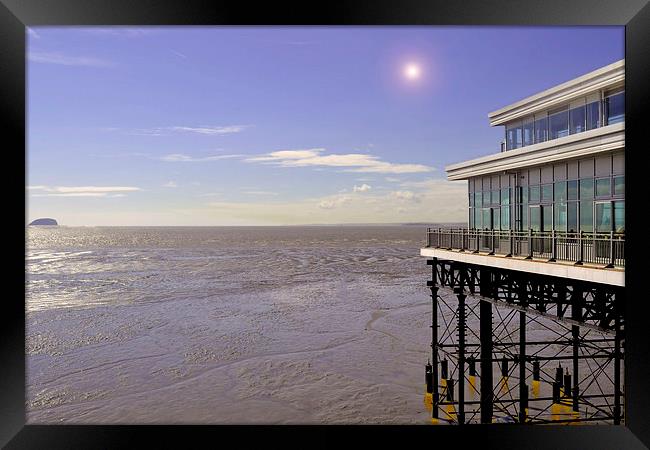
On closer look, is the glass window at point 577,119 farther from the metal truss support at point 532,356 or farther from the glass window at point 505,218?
the metal truss support at point 532,356

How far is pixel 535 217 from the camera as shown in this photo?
55.5ft

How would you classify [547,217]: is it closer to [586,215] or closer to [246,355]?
[586,215]

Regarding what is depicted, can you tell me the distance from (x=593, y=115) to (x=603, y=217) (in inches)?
162

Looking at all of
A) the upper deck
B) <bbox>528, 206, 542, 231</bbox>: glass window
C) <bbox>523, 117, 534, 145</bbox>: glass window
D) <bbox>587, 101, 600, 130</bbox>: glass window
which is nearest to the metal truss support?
the upper deck

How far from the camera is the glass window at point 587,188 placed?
46.1 feet

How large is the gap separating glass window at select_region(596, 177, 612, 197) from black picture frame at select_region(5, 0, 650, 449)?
7259 mm

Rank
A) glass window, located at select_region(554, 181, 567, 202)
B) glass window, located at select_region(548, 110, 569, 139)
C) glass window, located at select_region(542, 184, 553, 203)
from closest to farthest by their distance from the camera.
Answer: glass window, located at select_region(554, 181, 567, 202)
glass window, located at select_region(542, 184, 553, 203)
glass window, located at select_region(548, 110, 569, 139)

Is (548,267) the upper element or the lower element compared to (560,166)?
lower

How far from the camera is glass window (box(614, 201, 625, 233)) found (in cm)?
1293

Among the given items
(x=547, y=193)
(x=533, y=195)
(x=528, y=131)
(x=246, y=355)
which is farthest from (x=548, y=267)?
(x=246, y=355)

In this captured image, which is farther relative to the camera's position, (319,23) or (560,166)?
(560,166)

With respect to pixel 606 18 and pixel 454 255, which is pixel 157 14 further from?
pixel 454 255

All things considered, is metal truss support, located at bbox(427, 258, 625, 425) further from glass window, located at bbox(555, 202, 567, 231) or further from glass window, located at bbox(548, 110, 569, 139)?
glass window, located at bbox(548, 110, 569, 139)

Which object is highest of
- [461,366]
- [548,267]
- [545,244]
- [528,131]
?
[528,131]
